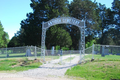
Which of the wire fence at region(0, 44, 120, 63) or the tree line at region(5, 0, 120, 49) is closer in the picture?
the wire fence at region(0, 44, 120, 63)

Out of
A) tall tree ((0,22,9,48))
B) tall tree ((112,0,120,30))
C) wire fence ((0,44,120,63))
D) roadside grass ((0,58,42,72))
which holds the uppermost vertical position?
tall tree ((112,0,120,30))

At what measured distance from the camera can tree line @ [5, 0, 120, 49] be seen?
31.3 m

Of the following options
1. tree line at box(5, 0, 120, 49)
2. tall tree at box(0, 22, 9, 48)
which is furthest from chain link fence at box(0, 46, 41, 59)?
tall tree at box(0, 22, 9, 48)

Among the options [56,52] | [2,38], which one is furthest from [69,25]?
[2,38]

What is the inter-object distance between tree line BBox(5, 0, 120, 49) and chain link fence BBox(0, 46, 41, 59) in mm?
11977

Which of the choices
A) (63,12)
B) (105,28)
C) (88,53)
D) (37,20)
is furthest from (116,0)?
(88,53)

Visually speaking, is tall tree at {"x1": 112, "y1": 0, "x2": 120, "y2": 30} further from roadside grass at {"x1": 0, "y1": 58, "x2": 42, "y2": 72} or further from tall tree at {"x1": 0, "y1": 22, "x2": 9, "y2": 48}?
tall tree at {"x1": 0, "y1": 22, "x2": 9, "y2": 48}

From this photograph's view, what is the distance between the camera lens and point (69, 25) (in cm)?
4084

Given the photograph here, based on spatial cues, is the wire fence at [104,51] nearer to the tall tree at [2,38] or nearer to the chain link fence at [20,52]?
the chain link fence at [20,52]

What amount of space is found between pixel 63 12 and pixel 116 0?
25692 millimetres

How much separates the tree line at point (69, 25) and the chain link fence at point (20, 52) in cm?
1198

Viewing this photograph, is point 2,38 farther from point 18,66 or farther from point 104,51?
point 104,51

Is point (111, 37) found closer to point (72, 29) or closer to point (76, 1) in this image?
point (72, 29)

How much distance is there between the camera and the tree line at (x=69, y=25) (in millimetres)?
31312
